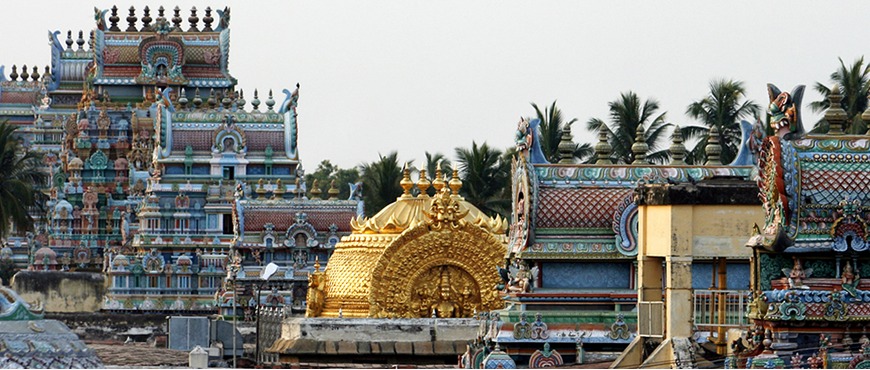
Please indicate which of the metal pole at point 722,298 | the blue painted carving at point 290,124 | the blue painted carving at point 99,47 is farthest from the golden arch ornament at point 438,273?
the blue painted carving at point 99,47

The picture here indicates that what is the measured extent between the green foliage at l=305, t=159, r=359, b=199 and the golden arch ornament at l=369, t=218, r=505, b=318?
74.9 m

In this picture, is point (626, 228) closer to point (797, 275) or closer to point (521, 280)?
point (521, 280)

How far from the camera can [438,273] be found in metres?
42.5

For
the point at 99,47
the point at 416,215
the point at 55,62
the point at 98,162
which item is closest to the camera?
the point at 416,215

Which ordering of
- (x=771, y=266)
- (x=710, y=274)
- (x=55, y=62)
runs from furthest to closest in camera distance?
1. (x=55, y=62)
2. (x=710, y=274)
3. (x=771, y=266)

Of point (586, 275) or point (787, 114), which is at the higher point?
point (787, 114)

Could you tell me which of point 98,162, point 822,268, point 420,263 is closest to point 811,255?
point 822,268

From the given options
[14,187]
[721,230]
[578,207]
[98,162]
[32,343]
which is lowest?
[32,343]

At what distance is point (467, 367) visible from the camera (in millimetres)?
37156

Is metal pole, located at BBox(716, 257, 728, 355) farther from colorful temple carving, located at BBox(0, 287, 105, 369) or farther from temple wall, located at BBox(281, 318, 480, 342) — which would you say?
temple wall, located at BBox(281, 318, 480, 342)

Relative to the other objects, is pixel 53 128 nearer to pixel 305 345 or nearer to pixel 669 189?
pixel 305 345

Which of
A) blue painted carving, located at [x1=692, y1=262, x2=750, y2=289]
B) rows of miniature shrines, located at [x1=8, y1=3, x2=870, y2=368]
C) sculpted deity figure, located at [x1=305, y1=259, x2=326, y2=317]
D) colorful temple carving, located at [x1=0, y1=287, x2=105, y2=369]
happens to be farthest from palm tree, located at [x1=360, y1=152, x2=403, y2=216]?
colorful temple carving, located at [x1=0, y1=287, x2=105, y2=369]

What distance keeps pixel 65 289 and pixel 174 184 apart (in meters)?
4.38

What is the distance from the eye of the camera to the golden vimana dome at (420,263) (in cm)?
4212
